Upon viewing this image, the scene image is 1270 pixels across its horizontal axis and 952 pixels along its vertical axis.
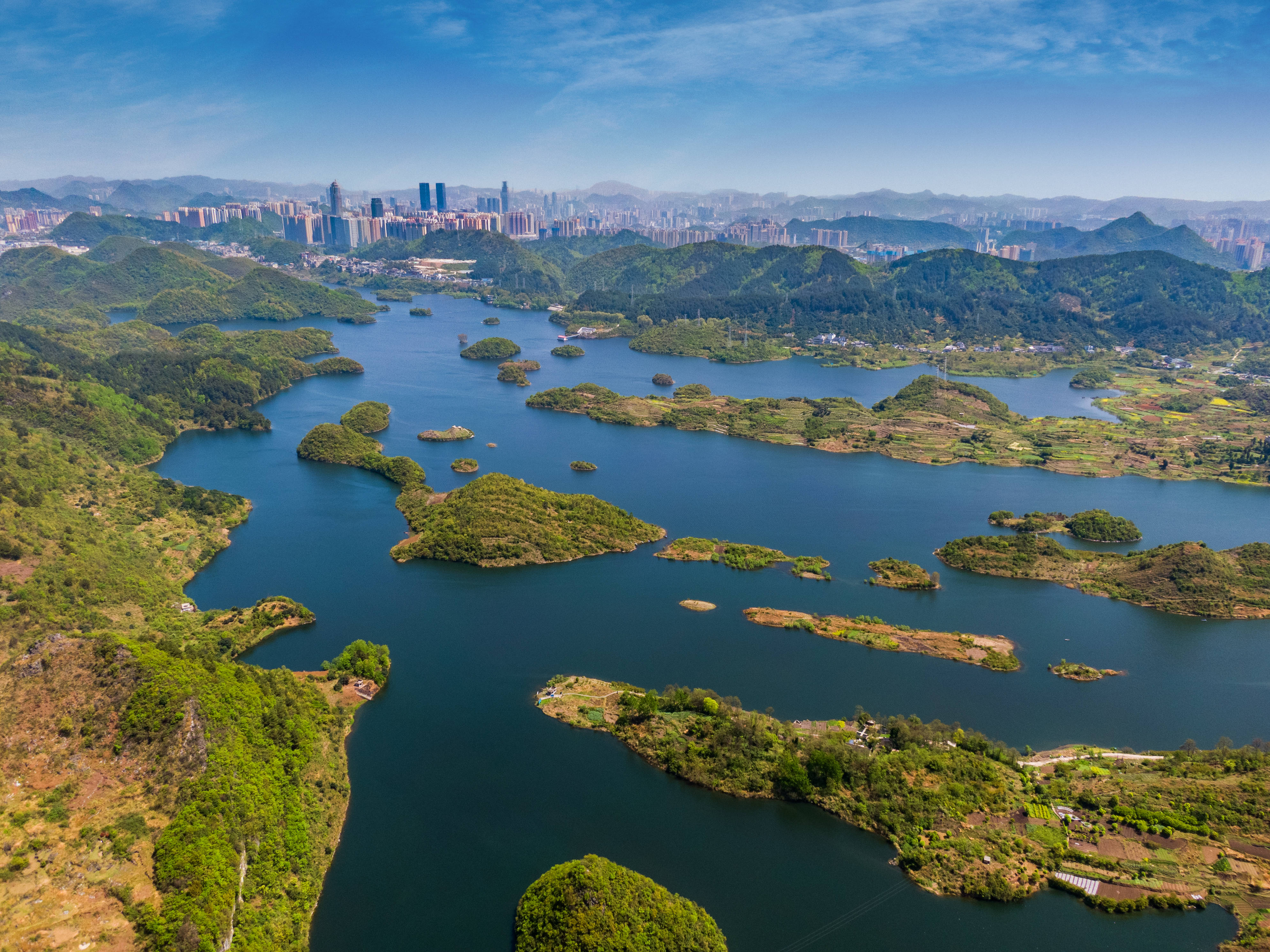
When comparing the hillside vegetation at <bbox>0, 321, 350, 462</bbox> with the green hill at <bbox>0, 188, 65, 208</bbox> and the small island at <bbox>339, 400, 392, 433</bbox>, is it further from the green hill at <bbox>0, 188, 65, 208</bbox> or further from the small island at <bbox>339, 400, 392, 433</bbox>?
the green hill at <bbox>0, 188, 65, 208</bbox>

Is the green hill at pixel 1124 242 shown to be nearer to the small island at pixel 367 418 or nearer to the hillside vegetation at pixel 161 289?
the small island at pixel 367 418

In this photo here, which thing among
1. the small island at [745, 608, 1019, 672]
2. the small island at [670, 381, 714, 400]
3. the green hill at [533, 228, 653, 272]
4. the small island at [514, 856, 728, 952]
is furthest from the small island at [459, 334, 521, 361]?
the green hill at [533, 228, 653, 272]

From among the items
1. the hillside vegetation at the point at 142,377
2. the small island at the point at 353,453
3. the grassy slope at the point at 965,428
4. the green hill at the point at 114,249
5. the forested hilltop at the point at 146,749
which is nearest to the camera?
the forested hilltop at the point at 146,749

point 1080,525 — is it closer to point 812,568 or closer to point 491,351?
point 812,568

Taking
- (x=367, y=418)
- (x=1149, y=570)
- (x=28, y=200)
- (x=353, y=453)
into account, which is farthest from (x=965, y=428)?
(x=28, y=200)

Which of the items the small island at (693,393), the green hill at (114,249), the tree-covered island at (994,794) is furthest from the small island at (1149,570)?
the green hill at (114,249)

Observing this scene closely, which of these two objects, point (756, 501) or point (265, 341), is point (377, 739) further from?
point (265, 341)

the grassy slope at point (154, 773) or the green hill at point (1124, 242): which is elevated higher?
the green hill at point (1124, 242)
